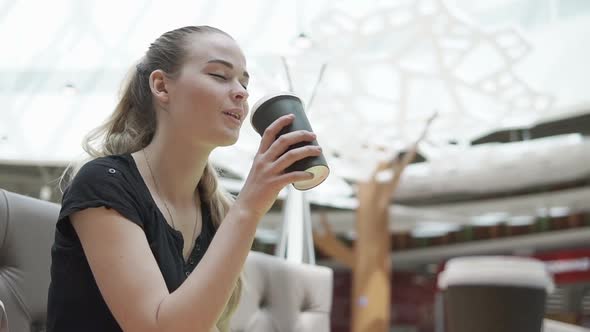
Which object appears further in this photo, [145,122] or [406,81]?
[406,81]

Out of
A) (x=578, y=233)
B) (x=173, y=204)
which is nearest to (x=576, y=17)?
(x=578, y=233)

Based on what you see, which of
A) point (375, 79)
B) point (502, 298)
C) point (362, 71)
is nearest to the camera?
point (502, 298)

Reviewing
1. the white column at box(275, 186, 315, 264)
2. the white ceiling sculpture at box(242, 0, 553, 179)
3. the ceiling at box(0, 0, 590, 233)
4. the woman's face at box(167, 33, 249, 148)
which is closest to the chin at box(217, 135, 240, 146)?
the woman's face at box(167, 33, 249, 148)

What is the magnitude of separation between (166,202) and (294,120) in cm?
33

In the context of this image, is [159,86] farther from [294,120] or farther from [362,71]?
[362,71]

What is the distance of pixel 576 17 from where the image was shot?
835 centimetres

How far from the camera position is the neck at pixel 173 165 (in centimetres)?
111

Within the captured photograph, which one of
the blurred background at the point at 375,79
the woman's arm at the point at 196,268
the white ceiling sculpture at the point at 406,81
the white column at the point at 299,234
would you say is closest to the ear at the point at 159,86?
the woman's arm at the point at 196,268

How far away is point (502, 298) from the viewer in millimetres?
1312

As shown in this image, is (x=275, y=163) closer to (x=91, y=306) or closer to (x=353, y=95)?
(x=91, y=306)

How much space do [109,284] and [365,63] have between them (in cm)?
548

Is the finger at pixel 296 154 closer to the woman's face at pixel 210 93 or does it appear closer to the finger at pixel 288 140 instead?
the finger at pixel 288 140

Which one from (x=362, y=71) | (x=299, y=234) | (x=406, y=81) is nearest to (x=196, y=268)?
(x=299, y=234)

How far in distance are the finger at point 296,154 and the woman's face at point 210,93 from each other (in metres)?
→ 0.20
